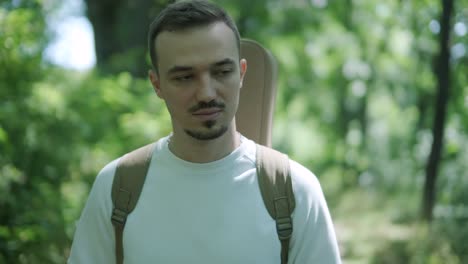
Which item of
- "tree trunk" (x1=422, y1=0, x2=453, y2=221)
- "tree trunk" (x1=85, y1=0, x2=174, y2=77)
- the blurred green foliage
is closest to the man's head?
the blurred green foliage

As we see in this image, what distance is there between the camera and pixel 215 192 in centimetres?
192

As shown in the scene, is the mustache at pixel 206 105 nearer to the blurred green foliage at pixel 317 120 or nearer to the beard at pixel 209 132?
the beard at pixel 209 132

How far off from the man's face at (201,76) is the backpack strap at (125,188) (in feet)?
0.69

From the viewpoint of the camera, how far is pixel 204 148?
6.41ft

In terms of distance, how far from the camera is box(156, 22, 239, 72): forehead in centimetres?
184

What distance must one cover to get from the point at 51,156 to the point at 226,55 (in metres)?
4.23

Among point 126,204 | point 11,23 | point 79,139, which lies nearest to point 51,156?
point 79,139

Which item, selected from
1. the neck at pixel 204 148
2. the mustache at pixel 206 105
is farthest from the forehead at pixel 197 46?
the neck at pixel 204 148

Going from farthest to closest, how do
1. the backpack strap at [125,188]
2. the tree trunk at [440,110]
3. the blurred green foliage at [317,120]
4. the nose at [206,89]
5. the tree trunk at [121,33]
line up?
the tree trunk at [121,33]
the tree trunk at [440,110]
the blurred green foliage at [317,120]
the backpack strap at [125,188]
the nose at [206,89]

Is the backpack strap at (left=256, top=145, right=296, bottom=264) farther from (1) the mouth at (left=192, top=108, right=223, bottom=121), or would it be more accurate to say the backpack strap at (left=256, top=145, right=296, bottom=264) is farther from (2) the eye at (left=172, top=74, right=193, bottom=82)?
(2) the eye at (left=172, top=74, right=193, bottom=82)

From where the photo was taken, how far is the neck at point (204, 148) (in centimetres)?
196

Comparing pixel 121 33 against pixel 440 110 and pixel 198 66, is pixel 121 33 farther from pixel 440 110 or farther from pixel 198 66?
pixel 198 66

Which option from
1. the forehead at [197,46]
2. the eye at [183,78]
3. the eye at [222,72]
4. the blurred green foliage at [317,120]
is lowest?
the blurred green foliage at [317,120]

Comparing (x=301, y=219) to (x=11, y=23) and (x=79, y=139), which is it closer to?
(x=11, y=23)
